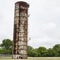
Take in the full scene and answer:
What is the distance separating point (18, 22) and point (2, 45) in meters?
81.5

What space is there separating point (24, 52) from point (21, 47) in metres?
0.20

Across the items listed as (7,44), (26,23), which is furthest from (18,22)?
(7,44)

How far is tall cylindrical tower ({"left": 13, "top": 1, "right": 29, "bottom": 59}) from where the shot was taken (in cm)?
812

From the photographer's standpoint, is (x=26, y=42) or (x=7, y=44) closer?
(x=26, y=42)

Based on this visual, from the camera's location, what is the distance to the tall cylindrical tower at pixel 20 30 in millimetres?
8125

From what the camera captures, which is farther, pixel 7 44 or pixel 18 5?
pixel 7 44

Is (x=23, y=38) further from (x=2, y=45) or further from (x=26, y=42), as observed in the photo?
(x=2, y=45)

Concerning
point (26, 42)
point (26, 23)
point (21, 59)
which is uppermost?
point (26, 23)

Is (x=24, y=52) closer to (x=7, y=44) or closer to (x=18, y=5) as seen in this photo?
(x=18, y=5)

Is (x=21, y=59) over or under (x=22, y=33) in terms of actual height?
under

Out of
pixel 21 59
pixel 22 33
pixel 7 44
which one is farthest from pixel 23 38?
pixel 7 44

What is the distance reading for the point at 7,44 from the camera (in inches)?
3393

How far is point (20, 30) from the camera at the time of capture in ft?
27.1

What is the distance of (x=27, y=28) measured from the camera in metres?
8.38
